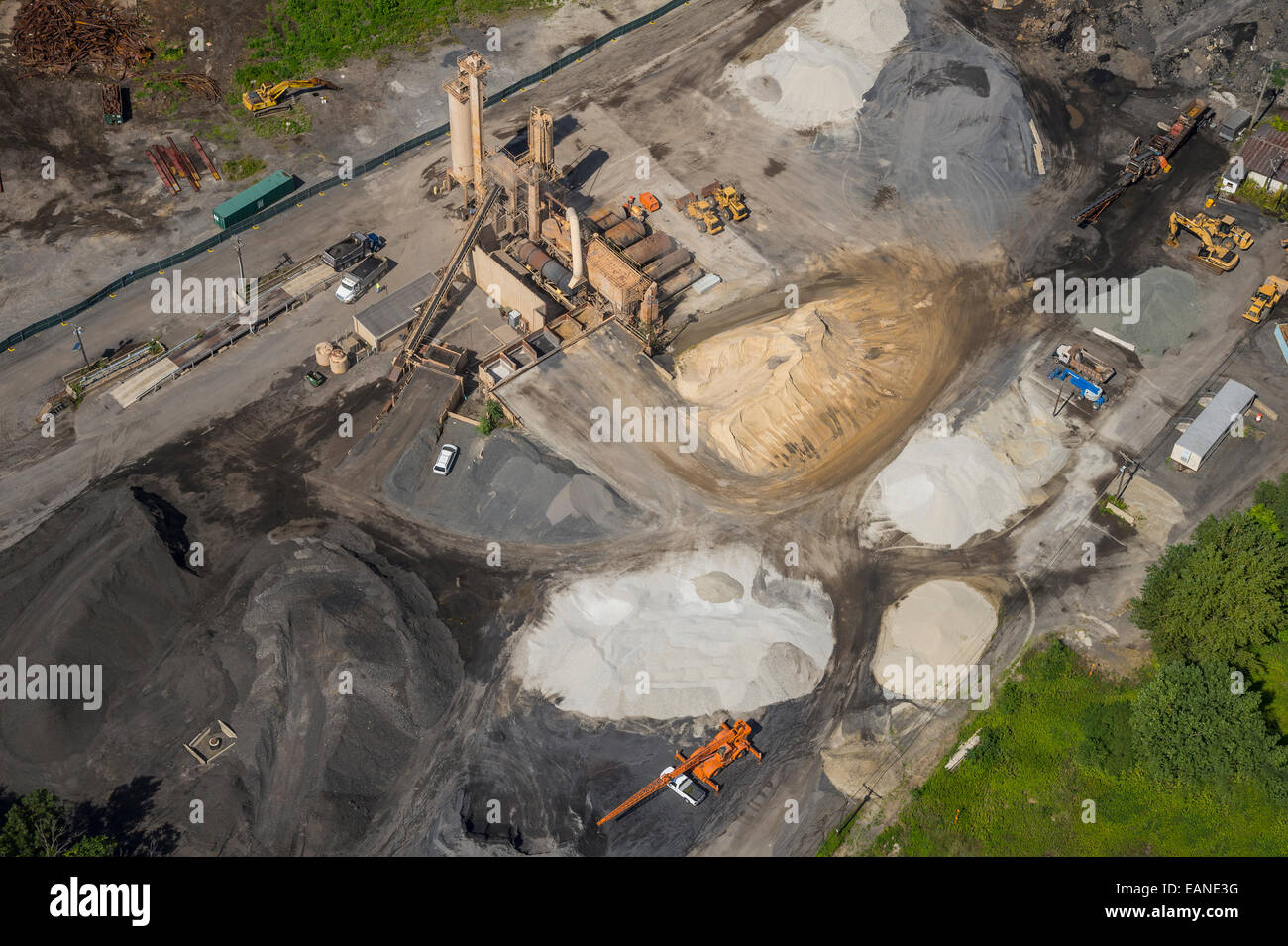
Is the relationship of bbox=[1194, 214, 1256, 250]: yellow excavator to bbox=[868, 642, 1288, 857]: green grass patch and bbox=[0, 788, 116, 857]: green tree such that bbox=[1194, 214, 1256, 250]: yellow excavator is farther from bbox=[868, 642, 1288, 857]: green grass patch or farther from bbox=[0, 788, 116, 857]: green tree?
bbox=[0, 788, 116, 857]: green tree

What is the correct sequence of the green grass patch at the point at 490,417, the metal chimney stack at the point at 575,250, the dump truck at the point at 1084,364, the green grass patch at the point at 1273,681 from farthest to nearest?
1. the dump truck at the point at 1084,364
2. the metal chimney stack at the point at 575,250
3. the green grass patch at the point at 490,417
4. the green grass patch at the point at 1273,681

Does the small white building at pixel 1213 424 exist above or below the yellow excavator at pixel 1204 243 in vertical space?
below

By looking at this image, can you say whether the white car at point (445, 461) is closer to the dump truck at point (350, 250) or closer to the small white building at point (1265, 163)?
the dump truck at point (350, 250)

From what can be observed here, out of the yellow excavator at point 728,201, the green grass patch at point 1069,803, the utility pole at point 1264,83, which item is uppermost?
the utility pole at point 1264,83

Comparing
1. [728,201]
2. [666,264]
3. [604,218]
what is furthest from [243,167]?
[728,201]

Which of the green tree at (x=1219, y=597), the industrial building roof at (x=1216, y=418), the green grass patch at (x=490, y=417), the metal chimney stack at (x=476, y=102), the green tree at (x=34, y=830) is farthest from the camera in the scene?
the metal chimney stack at (x=476, y=102)

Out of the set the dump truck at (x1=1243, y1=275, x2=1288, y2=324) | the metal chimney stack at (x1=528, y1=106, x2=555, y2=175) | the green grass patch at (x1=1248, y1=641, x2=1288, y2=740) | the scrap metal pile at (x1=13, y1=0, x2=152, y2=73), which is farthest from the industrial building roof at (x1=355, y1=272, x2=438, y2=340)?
the dump truck at (x1=1243, y1=275, x2=1288, y2=324)

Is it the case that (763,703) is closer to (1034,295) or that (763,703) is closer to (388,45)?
(1034,295)

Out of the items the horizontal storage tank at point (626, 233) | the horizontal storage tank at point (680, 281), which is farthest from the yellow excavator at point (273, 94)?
the horizontal storage tank at point (680, 281)
